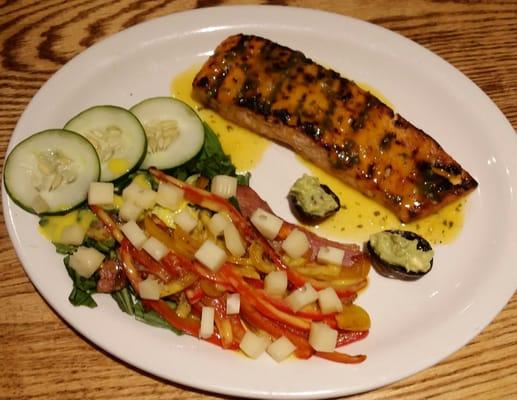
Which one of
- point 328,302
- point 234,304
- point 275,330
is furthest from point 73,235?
point 328,302

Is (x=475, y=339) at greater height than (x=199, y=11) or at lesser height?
lesser

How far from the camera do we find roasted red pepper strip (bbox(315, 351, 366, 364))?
329 centimetres

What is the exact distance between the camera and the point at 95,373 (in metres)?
3.33

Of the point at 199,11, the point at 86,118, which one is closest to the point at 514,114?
the point at 199,11

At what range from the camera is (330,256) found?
3.46 metres

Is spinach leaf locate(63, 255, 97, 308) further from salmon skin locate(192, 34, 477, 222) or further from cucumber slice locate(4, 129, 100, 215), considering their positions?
salmon skin locate(192, 34, 477, 222)

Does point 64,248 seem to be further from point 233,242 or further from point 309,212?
point 309,212

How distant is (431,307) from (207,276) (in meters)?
1.40

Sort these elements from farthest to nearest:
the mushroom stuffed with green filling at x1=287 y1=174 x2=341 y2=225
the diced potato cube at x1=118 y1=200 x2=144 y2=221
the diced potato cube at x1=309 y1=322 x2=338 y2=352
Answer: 1. the mushroom stuffed with green filling at x1=287 y1=174 x2=341 y2=225
2. the diced potato cube at x1=118 y1=200 x2=144 y2=221
3. the diced potato cube at x1=309 y1=322 x2=338 y2=352

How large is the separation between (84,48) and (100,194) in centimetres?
144

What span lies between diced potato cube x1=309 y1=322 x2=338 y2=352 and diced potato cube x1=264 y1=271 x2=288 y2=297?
10.9 inches

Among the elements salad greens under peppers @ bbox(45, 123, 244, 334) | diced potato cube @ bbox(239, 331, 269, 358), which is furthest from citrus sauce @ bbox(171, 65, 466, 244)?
diced potato cube @ bbox(239, 331, 269, 358)

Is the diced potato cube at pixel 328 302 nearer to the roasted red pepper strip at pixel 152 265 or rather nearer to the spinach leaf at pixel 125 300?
the roasted red pepper strip at pixel 152 265

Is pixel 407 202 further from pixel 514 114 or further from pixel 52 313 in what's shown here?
pixel 52 313
